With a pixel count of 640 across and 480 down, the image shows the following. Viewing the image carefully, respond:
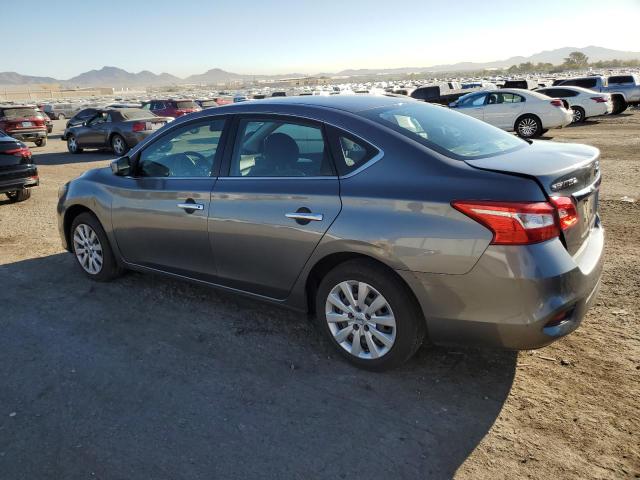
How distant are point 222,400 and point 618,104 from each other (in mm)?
26091

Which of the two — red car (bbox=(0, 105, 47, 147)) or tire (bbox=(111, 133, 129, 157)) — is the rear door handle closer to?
tire (bbox=(111, 133, 129, 157))

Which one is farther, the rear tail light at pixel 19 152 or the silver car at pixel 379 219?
the rear tail light at pixel 19 152

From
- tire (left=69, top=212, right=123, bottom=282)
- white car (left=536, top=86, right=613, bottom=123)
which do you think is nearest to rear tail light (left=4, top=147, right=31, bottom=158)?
tire (left=69, top=212, right=123, bottom=282)

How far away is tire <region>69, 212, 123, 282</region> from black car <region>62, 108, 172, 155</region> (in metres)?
11.8

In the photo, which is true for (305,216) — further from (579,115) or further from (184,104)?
(184,104)

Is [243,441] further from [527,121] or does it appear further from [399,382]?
[527,121]

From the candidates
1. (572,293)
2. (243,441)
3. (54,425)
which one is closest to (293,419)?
(243,441)

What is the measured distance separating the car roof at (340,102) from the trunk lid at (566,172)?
3.17ft

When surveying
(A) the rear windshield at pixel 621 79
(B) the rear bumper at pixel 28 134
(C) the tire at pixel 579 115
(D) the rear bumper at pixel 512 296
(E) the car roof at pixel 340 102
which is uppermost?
(E) the car roof at pixel 340 102

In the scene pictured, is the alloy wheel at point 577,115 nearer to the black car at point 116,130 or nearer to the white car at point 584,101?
the white car at point 584,101

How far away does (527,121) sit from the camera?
663 inches

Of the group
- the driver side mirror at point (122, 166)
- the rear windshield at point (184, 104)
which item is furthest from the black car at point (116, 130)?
the driver side mirror at point (122, 166)

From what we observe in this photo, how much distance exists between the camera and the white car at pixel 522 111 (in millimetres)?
16266

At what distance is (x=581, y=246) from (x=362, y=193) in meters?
1.32
